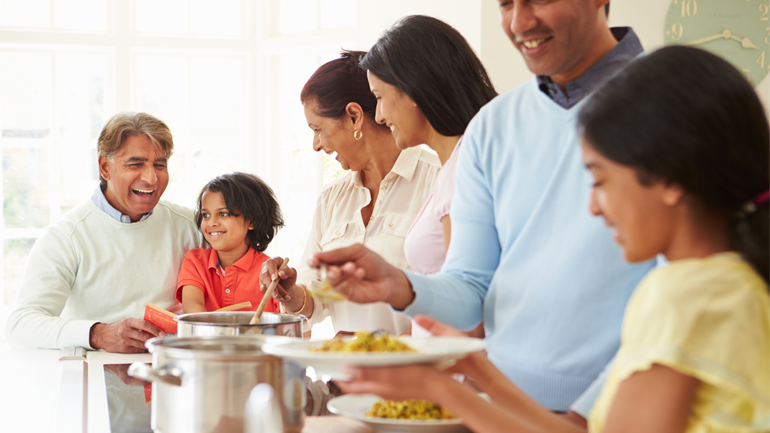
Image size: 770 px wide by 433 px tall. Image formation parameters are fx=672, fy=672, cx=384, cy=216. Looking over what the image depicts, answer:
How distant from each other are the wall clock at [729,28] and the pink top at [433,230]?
197 cm

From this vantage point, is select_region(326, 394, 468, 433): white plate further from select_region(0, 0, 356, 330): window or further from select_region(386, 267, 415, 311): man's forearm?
select_region(0, 0, 356, 330): window

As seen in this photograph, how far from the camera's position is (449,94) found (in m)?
1.65

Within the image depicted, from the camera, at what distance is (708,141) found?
724 millimetres

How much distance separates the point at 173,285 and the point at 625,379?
2.11m

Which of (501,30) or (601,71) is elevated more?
(501,30)

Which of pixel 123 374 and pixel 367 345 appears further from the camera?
pixel 123 374

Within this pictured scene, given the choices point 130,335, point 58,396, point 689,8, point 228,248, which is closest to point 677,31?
point 689,8

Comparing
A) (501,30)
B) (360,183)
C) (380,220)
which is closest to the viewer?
(380,220)

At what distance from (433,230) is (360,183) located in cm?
74

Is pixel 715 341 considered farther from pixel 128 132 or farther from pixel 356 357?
pixel 128 132

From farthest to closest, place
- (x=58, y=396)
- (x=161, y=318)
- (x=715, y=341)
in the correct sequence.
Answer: (x=161, y=318)
(x=58, y=396)
(x=715, y=341)

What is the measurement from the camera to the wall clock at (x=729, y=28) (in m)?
3.03

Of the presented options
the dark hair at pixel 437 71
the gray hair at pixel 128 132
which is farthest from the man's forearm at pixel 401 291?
the gray hair at pixel 128 132

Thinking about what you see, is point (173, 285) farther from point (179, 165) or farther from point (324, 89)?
point (179, 165)
